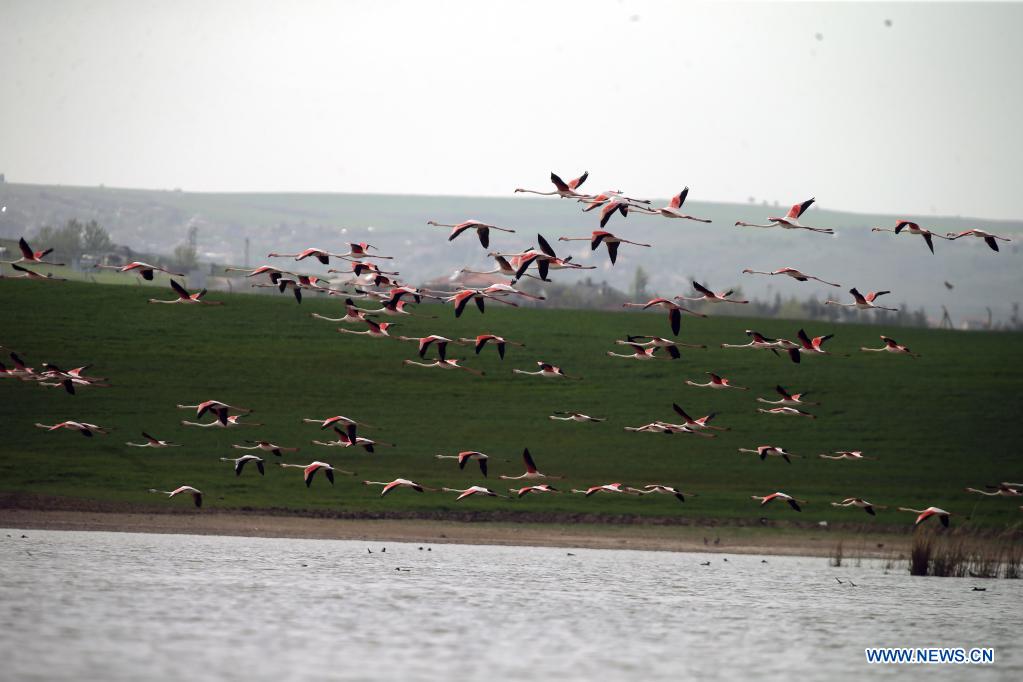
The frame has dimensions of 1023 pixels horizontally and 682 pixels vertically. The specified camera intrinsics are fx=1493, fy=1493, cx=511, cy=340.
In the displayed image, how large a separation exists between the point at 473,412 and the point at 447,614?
108 feet

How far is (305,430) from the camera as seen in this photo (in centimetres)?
6234

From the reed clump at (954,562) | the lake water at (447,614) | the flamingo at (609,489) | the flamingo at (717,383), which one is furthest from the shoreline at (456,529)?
the flamingo at (717,383)

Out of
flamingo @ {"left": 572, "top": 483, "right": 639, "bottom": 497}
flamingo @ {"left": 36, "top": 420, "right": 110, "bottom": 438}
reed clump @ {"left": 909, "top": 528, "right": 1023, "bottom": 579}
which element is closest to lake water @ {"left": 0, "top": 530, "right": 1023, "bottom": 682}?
reed clump @ {"left": 909, "top": 528, "right": 1023, "bottom": 579}

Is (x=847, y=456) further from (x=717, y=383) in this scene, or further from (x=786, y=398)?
(x=717, y=383)

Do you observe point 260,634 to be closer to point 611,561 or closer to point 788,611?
point 788,611

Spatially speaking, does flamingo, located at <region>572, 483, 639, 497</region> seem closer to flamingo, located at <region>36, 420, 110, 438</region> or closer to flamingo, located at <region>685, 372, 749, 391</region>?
flamingo, located at <region>685, 372, 749, 391</region>

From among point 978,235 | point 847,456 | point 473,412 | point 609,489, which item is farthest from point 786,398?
point 473,412

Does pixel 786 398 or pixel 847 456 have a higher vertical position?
pixel 786 398

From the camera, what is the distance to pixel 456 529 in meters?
51.9

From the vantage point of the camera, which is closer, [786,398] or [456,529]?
[786,398]

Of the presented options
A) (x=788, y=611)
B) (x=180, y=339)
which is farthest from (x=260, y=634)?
(x=180, y=339)

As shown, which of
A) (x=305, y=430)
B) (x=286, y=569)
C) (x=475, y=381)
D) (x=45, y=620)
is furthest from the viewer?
(x=475, y=381)

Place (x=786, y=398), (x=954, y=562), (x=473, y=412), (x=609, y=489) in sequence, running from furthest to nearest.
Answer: (x=473, y=412)
(x=954, y=562)
(x=786, y=398)
(x=609, y=489)

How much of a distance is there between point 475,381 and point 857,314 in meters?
128
